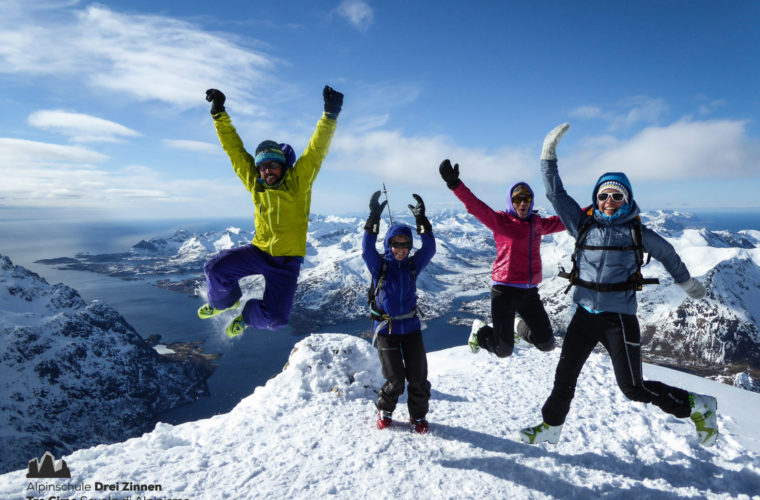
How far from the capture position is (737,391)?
1066 cm

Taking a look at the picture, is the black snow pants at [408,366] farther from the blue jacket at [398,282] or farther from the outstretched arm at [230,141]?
the outstretched arm at [230,141]

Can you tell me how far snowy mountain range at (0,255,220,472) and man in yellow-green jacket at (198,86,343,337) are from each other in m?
140

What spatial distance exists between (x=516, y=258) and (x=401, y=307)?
2599 millimetres

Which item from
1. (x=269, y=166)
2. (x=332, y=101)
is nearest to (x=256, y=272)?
(x=269, y=166)

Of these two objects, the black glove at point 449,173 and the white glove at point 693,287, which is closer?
the white glove at point 693,287

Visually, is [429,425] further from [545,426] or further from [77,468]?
[77,468]

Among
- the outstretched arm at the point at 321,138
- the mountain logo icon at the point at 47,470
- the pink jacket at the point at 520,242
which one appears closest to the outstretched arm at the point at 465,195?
the pink jacket at the point at 520,242

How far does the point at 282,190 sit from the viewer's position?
20.9 feet

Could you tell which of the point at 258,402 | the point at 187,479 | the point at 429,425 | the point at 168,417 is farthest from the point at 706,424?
the point at 168,417

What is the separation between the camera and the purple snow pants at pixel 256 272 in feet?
21.7

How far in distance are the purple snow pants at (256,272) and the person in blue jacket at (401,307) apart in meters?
1.63

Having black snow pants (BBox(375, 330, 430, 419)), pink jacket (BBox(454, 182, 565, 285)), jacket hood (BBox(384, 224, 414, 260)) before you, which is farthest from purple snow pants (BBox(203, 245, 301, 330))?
pink jacket (BBox(454, 182, 565, 285))

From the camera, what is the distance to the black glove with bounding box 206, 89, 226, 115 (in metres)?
6.63

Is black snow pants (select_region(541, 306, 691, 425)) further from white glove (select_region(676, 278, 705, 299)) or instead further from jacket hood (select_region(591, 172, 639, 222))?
jacket hood (select_region(591, 172, 639, 222))
